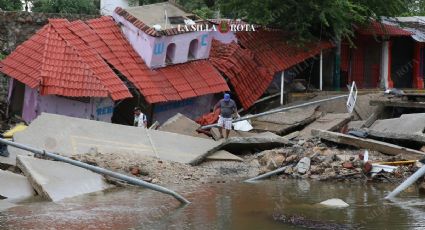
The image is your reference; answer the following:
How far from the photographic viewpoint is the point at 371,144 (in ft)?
61.0

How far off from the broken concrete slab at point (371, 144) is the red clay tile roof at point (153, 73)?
508cm

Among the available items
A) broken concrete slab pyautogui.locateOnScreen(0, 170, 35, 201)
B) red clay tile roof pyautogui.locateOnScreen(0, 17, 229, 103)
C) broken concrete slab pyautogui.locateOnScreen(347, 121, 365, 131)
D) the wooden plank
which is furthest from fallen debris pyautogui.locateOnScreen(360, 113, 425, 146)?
broken concrete slab pyautogui.locateOnScreen(0, 170, 35, 201)

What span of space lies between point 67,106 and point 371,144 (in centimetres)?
886

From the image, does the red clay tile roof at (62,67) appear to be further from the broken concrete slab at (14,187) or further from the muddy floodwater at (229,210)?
the broken concrete slab at (14,187)

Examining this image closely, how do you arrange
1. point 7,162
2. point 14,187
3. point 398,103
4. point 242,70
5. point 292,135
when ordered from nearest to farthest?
point 14,187 → point 7,162 → point 292,135 → point 398,103 → point 242,70

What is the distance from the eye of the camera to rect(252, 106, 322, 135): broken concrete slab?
Result: 22016 mm

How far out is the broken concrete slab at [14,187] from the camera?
13.9m

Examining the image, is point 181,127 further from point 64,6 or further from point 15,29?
point 64,6

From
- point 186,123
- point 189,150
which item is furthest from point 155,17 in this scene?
point 189,150

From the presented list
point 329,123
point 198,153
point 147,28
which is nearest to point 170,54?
point 147,28

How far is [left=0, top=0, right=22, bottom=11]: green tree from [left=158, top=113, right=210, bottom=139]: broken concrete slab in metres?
10.4

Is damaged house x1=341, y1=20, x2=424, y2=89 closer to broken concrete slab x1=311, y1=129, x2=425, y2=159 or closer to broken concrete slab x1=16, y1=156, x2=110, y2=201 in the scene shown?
broken concrete slab x1=311, y1=129, x2=425, y2=159

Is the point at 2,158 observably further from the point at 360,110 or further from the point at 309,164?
the point at 360,110

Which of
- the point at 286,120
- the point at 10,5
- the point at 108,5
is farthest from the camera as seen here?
the point at 108,5
